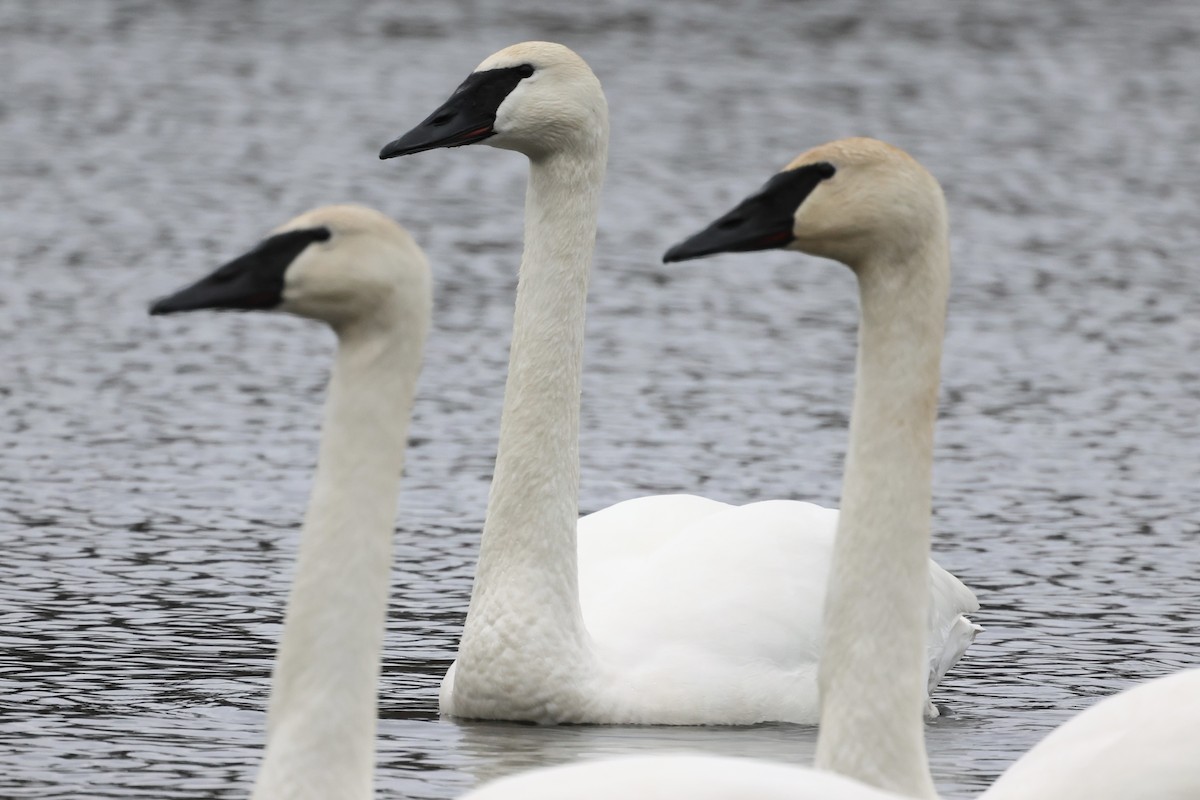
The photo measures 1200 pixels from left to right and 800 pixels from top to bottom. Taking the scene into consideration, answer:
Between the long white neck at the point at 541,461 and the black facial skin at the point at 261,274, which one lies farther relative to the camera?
the long white neck at the point at 541,461

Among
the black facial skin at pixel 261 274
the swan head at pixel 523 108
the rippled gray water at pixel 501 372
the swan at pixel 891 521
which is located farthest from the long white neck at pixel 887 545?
the swan head at pixel 523 108

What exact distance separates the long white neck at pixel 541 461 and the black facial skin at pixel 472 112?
23 centimetres

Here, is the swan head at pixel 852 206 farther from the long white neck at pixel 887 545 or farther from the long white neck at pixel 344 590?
the long white neck at pixel 344 590

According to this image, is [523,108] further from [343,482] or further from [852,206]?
[343,482]

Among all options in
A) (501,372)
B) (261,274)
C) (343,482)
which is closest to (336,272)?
(261,274)

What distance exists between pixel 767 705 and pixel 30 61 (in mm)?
25296

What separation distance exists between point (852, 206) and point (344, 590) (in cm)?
137

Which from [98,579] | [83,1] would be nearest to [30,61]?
[83,1]

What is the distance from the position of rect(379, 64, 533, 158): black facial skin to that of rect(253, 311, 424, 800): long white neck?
3.09 m

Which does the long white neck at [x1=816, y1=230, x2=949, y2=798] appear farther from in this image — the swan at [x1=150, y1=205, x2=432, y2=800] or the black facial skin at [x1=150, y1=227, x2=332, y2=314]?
the black facial skin at [x1=150, y1=227, x2=332, y2=314]

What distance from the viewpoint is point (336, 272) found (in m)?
5.32

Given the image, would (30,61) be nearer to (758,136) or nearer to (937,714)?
(758,136)

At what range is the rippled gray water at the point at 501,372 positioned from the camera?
898 centimetres

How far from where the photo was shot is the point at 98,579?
412 inches
